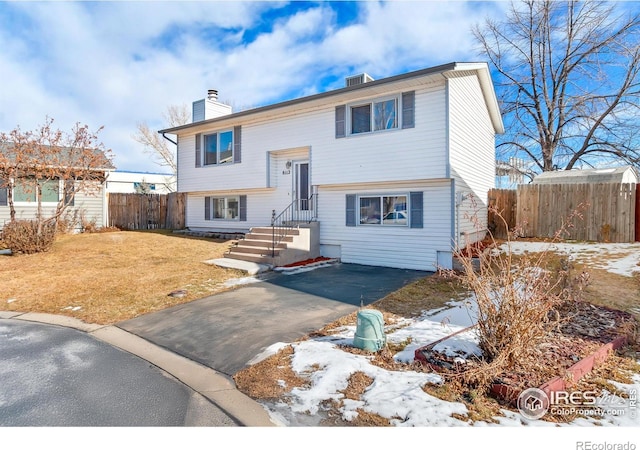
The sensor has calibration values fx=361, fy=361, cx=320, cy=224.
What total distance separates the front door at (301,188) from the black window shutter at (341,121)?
6.62ft

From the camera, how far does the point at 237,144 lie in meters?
15.0

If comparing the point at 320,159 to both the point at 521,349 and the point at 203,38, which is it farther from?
the point at 521,349

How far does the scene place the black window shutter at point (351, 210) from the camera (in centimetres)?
1227

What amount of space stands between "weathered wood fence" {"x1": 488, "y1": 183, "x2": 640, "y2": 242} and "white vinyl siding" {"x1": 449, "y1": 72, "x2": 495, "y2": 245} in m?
1.19

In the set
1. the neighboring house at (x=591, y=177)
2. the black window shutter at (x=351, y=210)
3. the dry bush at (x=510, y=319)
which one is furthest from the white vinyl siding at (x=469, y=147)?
the dry bush at (x=510, y=319)

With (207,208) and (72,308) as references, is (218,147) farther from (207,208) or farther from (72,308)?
(72,308)

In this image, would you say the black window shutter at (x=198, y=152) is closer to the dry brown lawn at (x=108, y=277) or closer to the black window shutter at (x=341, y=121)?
the dry brown lawn at (x=108, y=277)

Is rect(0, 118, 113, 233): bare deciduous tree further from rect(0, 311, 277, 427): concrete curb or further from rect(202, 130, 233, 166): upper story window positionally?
rect(0, 311, 277, 427): concrete curb

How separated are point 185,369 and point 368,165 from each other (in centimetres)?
845

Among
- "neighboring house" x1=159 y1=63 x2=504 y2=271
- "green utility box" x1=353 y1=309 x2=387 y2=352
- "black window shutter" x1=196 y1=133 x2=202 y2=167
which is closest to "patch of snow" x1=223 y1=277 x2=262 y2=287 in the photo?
"neighboring house" x1=159 y1=63 x2=504 y2=271

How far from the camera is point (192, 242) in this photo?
1455 centimetres
